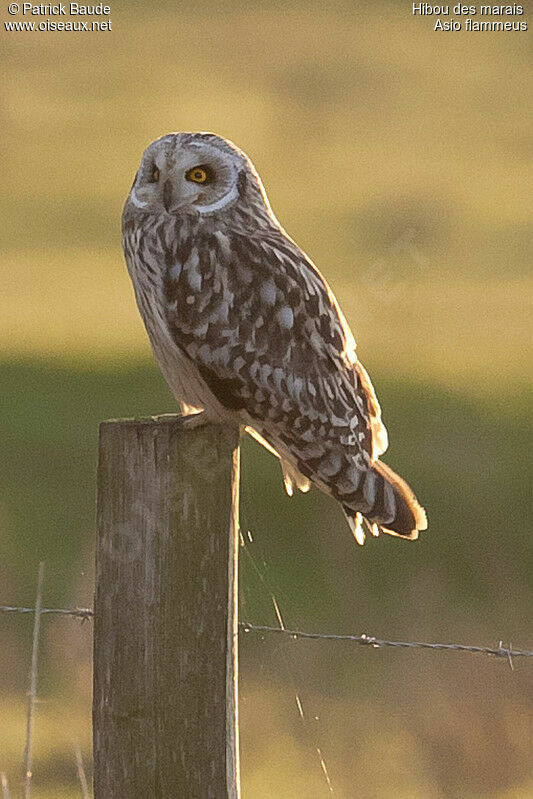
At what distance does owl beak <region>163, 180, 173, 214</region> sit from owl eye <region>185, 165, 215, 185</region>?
6 cm

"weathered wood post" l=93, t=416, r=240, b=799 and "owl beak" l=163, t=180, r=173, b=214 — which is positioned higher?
"owl beak" l=163, t=180, r=173, b=214

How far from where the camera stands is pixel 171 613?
8.82 feet

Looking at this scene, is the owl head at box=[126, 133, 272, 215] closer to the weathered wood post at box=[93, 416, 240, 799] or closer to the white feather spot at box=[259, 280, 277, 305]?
the white feather spot at box=[259, 280, 277, 305]

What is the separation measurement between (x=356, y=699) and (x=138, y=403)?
504 cm

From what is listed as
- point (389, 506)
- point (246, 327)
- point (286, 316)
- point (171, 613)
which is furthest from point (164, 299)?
point (171, 613)

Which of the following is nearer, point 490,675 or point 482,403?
point 490,675

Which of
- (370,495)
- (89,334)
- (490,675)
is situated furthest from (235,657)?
(89,334)

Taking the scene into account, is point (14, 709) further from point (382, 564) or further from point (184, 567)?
point (184, 567)

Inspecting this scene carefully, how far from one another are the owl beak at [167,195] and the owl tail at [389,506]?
100 cm

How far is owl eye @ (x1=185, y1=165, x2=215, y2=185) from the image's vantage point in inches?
158

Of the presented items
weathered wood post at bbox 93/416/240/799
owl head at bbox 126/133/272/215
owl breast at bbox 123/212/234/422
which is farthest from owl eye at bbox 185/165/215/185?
weathered wood post at bbox 93/416/240/799

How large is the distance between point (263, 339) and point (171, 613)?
55.3 inches

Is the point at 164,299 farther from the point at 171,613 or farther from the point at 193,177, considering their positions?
the point at 171,613

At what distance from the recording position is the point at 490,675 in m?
8.80
